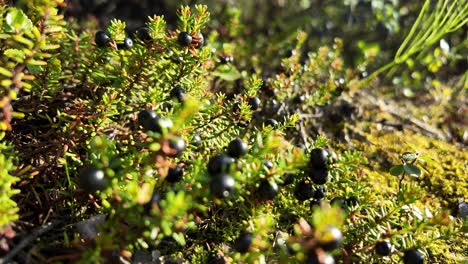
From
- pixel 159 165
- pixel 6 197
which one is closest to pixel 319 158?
pixel 159 165

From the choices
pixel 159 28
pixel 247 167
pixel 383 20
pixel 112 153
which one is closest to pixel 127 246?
pixel 112 153

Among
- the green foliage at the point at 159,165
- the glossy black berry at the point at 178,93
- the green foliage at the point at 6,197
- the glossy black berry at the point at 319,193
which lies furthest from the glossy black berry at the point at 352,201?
the green foliage at the point at 6,197

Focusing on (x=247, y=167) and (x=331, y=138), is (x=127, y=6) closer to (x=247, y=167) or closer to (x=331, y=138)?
(x=331, y=138)

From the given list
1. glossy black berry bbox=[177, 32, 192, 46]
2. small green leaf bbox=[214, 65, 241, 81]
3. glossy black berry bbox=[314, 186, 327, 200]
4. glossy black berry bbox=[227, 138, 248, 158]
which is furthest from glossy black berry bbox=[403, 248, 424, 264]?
small green leaf bbox=[214, 65, 241, 81]

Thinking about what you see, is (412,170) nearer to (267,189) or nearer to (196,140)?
(267,189)

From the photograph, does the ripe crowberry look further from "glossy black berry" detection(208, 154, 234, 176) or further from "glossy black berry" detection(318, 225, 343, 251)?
"glossy black berry" detection(318, 225, 343, 251)

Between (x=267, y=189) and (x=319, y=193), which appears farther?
(x=319, y=193)
